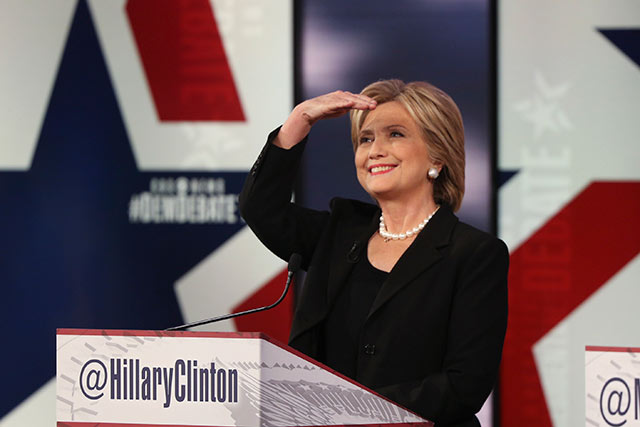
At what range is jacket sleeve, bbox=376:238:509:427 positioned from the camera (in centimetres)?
163

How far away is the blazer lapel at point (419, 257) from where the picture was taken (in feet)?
5.81

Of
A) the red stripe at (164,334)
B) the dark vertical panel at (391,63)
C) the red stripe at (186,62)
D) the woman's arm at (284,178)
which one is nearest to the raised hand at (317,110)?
the woman's arm at (284,178)

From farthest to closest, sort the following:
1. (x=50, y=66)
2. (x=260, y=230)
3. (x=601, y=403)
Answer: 1. (x=50, y=66)
2. (x=260, y=230)
3. (x=601, y=403)

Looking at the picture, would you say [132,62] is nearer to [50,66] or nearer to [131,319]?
[50,66]

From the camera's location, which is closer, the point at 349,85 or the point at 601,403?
the point at 601,403

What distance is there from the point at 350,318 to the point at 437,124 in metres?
0.50

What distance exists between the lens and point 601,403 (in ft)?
4.46

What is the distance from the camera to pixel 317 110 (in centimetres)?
188

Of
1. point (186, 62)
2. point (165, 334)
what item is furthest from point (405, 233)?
point (186, 62)

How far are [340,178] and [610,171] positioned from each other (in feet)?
3.50

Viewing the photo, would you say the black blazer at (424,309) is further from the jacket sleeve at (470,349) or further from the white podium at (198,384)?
the white podium at (198,384)

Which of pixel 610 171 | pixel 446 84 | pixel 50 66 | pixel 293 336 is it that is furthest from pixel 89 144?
pixel 610 171

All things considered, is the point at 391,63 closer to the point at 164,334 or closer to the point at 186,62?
the point at 186,62

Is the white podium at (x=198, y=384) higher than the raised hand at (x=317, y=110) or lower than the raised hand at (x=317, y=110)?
lower
